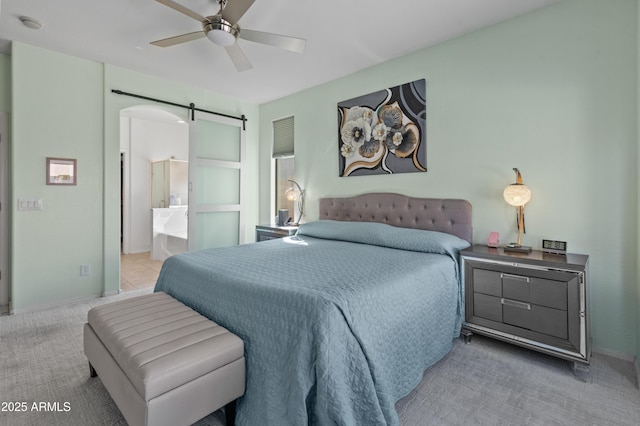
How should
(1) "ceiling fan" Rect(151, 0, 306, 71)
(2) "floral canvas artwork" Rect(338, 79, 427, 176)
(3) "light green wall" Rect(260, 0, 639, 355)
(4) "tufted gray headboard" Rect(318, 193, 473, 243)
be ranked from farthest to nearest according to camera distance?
(2) "floral canvas artwork" Rect(338, 79, 427, 176) < (4) "tufted gray headboard" Rect(318, 193, 473, 243) < (3) "light green wall" Rect(260, 0, 639, 355) < (1) "ceiling fan" Rect(151, 0, 306, 71)

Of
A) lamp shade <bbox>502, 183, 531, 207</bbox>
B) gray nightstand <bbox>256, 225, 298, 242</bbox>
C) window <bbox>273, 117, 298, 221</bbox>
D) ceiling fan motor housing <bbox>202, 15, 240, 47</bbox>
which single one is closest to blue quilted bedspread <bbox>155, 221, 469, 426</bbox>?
lamp shade <bbox>502, 183, 531, 207</bbox>

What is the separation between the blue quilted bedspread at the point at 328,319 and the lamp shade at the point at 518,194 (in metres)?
0.60

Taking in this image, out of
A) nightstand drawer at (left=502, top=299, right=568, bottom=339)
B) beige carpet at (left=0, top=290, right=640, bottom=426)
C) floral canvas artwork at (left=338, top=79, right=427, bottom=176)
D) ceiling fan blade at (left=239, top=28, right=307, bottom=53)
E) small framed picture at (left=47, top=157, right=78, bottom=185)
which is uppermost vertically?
ceiling fan blade at (left=239, top=28, right=307, bottom=53)

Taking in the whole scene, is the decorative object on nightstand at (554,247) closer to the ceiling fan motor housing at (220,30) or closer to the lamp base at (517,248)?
the lamp base at (517,248)

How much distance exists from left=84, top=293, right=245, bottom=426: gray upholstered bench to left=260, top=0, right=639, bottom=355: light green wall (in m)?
2.45

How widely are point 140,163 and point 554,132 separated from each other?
7.01 metres

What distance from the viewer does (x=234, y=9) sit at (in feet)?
7.05

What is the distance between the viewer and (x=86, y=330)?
6.40ft

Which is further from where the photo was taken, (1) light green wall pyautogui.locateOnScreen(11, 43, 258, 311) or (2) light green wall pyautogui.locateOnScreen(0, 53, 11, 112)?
(2) light green wall pyautogui.locateOnScreen(0, 53, 11, 112)

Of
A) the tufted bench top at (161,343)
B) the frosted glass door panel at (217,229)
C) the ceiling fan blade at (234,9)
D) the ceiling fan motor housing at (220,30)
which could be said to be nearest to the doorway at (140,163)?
the frosted glass door panel at (217,229)

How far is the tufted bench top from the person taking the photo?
1316mm

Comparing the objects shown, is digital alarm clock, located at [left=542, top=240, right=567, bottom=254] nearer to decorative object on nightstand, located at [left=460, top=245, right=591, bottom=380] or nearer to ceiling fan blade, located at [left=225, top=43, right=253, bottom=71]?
decorative object on nightstand, located at [left=460, top=245, right=591, bottom=380]

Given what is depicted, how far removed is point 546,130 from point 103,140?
14.8 feet

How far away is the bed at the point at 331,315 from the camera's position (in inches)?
53.2
